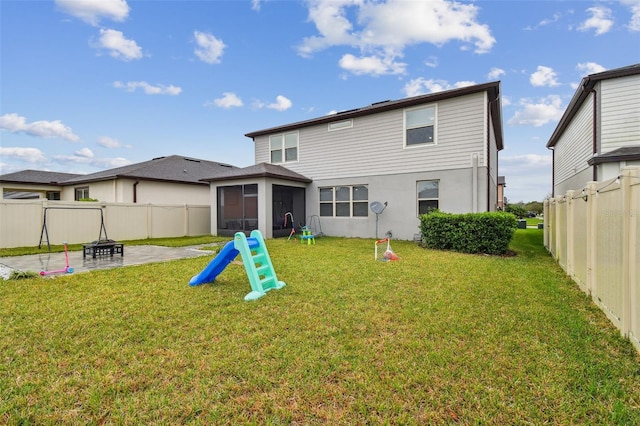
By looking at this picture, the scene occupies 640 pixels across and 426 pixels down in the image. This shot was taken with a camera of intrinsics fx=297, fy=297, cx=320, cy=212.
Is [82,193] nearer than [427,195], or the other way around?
[427,195]

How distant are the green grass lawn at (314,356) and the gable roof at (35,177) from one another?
64.8 feet

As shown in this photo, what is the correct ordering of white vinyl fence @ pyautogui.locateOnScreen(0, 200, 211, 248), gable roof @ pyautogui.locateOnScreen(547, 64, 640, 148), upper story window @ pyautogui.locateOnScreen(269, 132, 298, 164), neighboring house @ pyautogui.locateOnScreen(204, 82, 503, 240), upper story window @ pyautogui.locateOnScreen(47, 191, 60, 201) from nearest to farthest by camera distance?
gable roof @ pyautogui.locateOnScreen(547, 64, 640, 148), white vinyl fence @ pyautogui.locateOnScreen(0, 200, 211, 248), neighboring house @ pyautogui.locateOnScreen(204, 82, 503, 240), upper story window @ pyautogui.locateOnScreen(269, 132, 298, 164), upper story window @ pyautogui.locateOnScreen(47, 191, 60, 201)

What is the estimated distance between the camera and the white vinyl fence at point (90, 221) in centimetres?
980

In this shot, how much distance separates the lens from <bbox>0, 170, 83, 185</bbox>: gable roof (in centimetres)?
1875

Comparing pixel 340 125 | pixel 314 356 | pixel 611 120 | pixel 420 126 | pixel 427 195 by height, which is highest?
pixel 340 125

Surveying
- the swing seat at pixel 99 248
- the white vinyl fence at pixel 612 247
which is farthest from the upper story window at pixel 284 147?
the white vinyl fence at pixel 612 247

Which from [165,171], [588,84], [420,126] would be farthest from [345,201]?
[165,171]

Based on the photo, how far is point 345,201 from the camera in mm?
13008

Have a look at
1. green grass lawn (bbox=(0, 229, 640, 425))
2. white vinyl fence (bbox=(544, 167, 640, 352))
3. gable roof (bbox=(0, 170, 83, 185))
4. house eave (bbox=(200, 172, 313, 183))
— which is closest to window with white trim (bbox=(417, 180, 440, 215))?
house eave (bbox=(200, 172, 313, 183))

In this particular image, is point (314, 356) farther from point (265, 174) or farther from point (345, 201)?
point (345, 201)

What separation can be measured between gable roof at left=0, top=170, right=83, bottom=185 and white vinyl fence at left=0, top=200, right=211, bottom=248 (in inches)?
428

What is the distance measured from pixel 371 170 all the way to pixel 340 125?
8.26 ft

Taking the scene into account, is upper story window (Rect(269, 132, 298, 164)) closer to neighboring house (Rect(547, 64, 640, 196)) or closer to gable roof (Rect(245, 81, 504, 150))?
gable roof (Rect(245, 81, 504, 150))

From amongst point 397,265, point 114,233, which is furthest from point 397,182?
point 114,233
